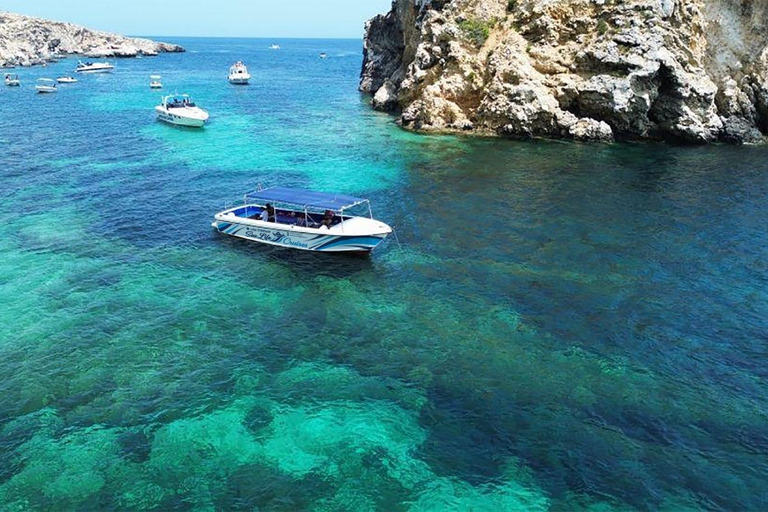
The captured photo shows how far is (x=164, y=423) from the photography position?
23.4 meters

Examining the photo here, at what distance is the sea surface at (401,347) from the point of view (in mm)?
20859

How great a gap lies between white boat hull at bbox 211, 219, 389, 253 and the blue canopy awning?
1.90 metres

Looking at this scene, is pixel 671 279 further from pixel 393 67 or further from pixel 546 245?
pixel 393 67

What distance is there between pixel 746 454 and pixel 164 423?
76.8ft

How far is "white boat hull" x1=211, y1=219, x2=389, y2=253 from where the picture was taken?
127 ft

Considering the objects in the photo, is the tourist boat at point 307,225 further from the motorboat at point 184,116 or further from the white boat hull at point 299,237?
the motorboat at point 184,116

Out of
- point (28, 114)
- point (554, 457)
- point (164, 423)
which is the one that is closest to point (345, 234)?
point (164, 423)

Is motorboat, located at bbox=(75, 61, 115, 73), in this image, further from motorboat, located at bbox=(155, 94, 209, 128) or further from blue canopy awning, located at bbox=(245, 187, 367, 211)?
blue canopy awning, located at bbox=(245, 187, 367, 211)

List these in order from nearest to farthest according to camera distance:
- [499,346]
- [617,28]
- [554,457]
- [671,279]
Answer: [554,457] → [499,346] → [671,279] → [617,28]

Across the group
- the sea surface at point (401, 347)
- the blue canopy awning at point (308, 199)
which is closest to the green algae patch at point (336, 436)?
the sea surface at point (401, 347)

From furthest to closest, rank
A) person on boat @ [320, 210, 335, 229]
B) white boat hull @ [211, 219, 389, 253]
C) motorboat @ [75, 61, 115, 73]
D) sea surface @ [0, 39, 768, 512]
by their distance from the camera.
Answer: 1. motorboat @ [75, 61, 115, 73]
2. person on boat @ [320, 210, 335, 229]
3. white boat hull @ [211, 219, 389, 253]
4. sea surface @ [0, 39, 768, 512]

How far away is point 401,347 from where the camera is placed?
94.8 ft

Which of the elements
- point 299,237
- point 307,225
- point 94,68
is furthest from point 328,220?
point 94,68

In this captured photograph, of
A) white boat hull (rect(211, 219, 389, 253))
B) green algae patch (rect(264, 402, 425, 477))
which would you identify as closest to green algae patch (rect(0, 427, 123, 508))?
green algae patch (rect(264, 402, 425, 477))
